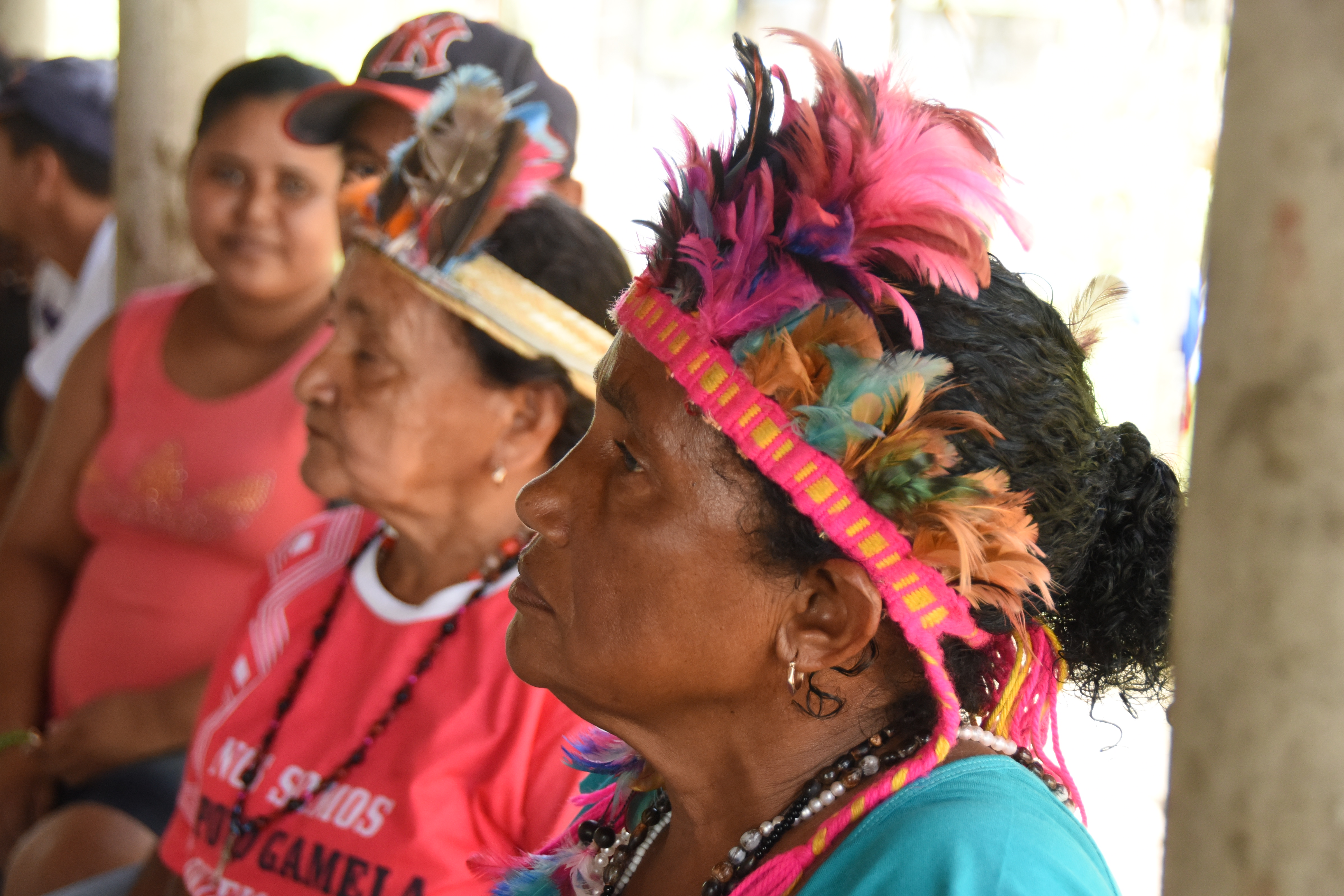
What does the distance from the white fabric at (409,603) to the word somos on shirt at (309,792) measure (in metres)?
0.34

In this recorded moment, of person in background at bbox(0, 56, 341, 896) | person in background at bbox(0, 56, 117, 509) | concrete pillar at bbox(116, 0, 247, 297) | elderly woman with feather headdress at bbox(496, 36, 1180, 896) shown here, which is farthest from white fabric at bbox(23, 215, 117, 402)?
elderly woman with feather headdress at bbox(496, 36, 1180, 896)

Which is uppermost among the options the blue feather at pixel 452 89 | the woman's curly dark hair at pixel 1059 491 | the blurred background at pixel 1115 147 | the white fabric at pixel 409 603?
the blurred background at pixel 1115 147

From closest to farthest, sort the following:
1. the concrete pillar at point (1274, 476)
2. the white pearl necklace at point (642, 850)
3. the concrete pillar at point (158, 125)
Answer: the concrete pillar at point (1274, 476), the white pearl necklace at point (642, 850), the concrete pillar at point (158, 125)

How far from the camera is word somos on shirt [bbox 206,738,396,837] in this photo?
2080 millimetres

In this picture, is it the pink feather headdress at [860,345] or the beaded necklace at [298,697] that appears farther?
the beaded necklace at [298,697]

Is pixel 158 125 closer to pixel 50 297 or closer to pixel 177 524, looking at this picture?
pixel 50 297

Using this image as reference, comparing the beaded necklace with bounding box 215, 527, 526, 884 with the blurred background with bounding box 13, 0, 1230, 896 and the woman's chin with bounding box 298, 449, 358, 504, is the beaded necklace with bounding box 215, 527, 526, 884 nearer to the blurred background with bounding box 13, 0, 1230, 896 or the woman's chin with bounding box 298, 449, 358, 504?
the woman's chin with bounding box 298, 449, 358, 504

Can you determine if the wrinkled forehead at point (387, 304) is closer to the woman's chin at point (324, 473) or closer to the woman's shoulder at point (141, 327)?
the woman's chin at point (324, 473)

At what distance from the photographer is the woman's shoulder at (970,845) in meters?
1.23

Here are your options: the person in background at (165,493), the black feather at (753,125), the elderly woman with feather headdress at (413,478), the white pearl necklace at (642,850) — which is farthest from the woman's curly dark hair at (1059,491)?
the person in background at (165,493)

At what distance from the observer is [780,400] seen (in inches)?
53.3

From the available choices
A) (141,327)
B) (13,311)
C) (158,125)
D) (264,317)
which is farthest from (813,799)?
(13,311)

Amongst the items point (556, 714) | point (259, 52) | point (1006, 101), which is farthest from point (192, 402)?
point (259, 52)

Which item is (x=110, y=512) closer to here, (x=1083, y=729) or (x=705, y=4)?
(x=1083, y=729)
